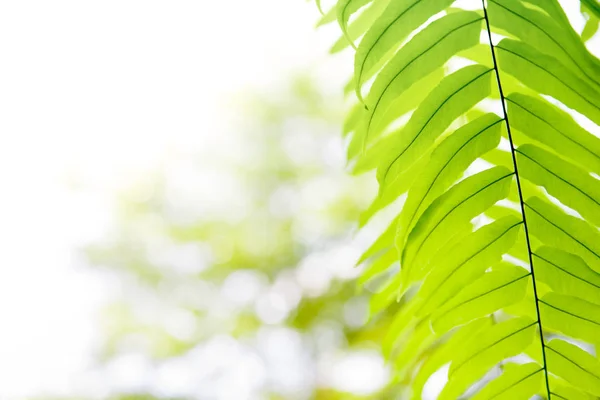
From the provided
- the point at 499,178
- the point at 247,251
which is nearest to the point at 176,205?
the point at 247,251

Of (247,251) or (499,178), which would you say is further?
(247,251)

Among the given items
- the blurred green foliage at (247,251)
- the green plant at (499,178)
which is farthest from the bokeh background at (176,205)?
the green plant at (499,178)

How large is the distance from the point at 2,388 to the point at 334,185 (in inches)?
127

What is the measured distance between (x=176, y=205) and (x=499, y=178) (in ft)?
15.4

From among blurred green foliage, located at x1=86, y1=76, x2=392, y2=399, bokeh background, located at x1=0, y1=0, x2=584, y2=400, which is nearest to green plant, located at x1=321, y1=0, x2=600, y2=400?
bokeh background, located at x1=0, y1=0, x2=584, y2=400

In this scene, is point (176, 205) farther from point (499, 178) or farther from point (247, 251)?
point (499, 178)

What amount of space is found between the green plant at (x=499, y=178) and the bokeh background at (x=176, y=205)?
13.1 feet

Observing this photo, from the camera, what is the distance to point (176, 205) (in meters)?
5.02

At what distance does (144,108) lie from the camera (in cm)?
536

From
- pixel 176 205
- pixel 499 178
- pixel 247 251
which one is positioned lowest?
pixel 499 178

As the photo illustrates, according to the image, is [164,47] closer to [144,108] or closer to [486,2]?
[144,108]

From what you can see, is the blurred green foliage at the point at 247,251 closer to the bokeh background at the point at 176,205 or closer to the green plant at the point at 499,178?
the bokeh background at the point at 176,205

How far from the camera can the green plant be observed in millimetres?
465

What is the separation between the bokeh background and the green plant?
400 cm
